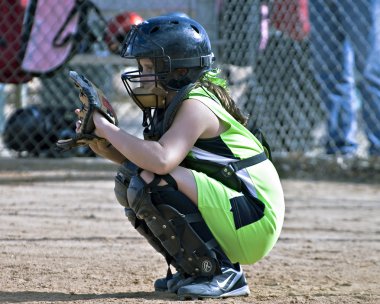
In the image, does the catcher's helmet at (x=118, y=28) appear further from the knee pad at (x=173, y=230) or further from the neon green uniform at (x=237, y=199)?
the knee pad at (x=173, y=230)

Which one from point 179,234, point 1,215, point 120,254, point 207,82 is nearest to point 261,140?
point 207,82

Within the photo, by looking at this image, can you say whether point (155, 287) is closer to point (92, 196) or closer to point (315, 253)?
point (315, 253)

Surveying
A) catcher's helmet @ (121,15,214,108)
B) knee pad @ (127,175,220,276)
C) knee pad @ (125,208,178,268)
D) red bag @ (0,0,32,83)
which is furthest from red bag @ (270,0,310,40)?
knee pad @ (127,175,220,276)

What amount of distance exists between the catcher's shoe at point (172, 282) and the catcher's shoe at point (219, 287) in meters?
0.04

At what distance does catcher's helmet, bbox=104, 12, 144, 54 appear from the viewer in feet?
24.9

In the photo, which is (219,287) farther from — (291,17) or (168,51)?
(291,17)

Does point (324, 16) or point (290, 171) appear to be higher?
point (324, 16)

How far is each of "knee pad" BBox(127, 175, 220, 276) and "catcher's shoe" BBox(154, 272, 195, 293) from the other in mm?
63

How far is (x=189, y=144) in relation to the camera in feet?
10.8

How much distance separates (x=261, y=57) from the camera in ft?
25.1

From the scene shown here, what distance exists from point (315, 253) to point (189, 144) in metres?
1.60

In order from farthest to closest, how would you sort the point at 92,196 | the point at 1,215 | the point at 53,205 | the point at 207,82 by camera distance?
the point at 92,196 < the point at 53,205 < the point at 1,215 < the point at 207,82

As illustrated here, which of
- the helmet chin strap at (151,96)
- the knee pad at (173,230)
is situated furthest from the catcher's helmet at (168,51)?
the knee pad at (173,230)

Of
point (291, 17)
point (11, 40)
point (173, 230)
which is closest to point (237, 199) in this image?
point (173, 230)
